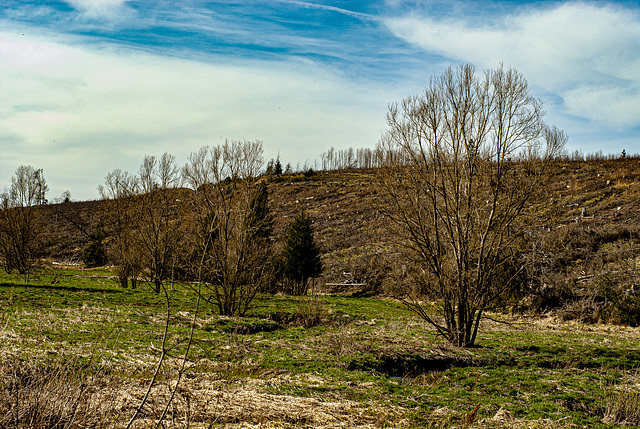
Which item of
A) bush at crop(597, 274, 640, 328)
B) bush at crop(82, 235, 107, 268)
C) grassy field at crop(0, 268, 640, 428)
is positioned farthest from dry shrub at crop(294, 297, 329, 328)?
bush at crop(82, 235, 107, 268)

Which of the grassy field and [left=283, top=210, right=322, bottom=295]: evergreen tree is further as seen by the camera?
[left=283, top=210, right=322, bottom=295]: evergreen tree

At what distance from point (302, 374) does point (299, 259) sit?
20.0 meters

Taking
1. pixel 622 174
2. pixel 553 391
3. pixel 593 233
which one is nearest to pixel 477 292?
pixel 553 391

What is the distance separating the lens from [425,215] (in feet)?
38.4

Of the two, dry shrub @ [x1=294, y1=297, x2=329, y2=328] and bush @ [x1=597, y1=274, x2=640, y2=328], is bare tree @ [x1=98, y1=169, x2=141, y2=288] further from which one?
bush @ [x1=597, y1=274, x2=640, y2=328]

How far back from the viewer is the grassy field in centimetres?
513

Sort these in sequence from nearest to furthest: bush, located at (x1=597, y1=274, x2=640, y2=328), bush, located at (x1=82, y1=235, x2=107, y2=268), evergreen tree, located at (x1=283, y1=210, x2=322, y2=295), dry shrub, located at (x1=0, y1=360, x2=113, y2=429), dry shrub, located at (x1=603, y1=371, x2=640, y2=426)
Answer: dry shrub, located at (x1=0, y1=360, x2=113, y2=429)
dry shrub, located at (x1=603, y1=371, x2=640, y2=426)
bush, located at (x1=597, y1=274, x2=640, y2=328)
evergreen tree, located at (x1=283, y1=210, x2=322, y2=295)
bush, located at (x1=82, y1=235, x2=107, y2=268)

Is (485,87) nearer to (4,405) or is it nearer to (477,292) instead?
(477,292)

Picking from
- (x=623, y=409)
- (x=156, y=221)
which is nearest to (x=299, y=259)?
(x=156, y=221)

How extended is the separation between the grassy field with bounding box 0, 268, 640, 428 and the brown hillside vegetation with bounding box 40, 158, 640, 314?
296cm

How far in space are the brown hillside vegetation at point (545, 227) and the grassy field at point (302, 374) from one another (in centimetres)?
296

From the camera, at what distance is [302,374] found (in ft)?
28.3

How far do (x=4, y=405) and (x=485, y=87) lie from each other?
1135cm

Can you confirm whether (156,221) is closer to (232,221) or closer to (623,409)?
(232,221)
